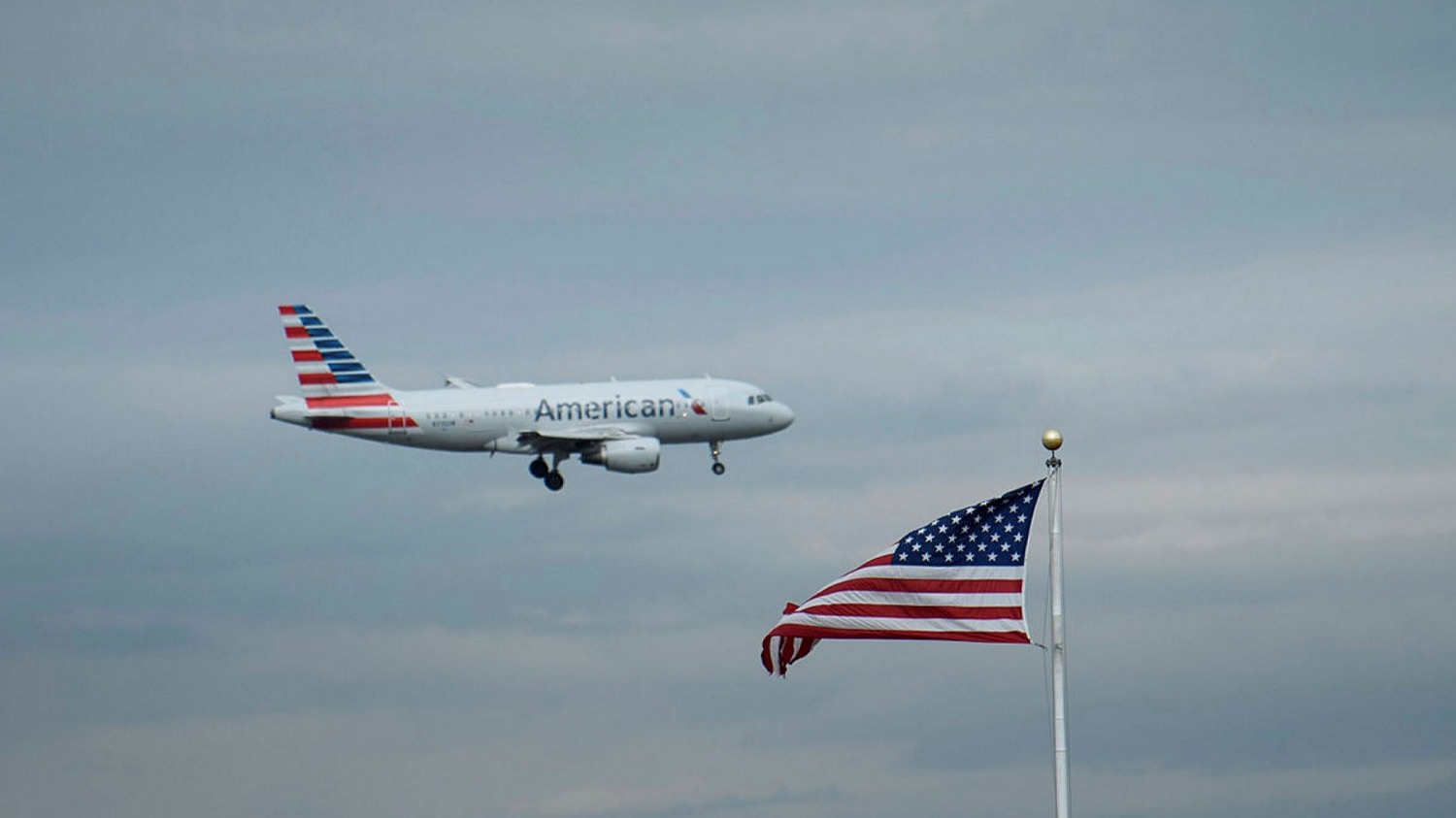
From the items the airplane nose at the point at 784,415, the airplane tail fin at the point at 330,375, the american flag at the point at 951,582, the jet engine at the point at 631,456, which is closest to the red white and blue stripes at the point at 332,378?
the airplane tail fin at the point at 330,375

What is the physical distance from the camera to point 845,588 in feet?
210

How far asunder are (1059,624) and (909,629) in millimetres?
4832

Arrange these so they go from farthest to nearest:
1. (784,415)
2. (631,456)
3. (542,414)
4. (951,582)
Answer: (784,415), (542,414), (631,456), (951,582)

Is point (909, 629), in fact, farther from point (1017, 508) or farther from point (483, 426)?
point (483, 426)

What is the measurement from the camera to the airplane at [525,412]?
14175cm

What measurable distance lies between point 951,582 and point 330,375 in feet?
276

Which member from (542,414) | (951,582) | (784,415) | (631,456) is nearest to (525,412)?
(542,414)

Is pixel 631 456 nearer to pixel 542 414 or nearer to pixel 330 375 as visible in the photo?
pixel 542 414

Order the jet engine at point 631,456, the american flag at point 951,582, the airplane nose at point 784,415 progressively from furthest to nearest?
1. the airplane nose at point 784,415
2. the jet engine at point 631,456
3. the american flag at point 951,582

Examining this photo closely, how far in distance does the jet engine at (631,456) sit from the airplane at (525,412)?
0.32 ft

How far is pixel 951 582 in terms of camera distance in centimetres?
6312

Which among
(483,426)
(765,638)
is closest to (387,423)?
(483,426)

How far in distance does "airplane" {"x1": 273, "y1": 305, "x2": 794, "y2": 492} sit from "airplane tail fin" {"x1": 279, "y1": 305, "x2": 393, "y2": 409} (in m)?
0.05

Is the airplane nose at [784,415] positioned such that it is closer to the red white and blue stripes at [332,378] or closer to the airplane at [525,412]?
the airplane at [525,412]
